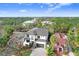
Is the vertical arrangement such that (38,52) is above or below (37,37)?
below

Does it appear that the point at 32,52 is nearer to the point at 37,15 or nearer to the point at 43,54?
the point at 43,54

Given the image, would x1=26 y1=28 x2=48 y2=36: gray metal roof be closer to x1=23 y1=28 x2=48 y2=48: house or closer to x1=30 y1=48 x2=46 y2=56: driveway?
x1=23 y1=28 x2=48 y2=48: house

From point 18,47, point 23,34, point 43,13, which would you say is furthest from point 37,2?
point 18,47

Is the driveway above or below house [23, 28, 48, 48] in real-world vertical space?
below

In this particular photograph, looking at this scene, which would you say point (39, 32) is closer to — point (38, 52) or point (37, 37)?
point (37, 37)

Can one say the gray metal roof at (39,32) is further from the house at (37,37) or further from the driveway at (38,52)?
the driveway at (38,52)

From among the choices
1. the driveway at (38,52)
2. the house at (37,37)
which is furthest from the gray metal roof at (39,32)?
the driveway at (38,52)

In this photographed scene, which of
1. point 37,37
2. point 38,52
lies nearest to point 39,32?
point 37,37

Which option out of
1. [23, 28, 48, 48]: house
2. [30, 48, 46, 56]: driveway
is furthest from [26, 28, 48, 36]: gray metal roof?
[30, 48, 46, 56]: driveway
